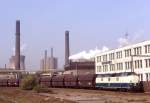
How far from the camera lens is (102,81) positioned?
6738cm

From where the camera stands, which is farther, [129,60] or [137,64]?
[129,60]

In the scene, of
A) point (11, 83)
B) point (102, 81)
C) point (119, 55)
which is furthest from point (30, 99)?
point (11, 83)

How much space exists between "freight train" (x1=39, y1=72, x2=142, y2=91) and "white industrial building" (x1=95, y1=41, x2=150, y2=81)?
10763 mm

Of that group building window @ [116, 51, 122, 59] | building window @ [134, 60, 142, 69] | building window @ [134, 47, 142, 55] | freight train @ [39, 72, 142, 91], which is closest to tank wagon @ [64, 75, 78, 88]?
freight train @ [39, 72, 142, 91]

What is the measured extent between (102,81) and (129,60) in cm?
2283

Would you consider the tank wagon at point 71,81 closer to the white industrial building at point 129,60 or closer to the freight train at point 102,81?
the freight train at point 102,81

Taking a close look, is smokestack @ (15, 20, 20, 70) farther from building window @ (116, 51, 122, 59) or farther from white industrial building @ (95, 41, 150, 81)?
building window @ (116, 51, 122, 59)

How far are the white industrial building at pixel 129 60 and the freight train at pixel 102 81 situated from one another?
10763mm

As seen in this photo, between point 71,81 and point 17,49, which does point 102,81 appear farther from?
point 17,49

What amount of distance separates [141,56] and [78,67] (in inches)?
3266

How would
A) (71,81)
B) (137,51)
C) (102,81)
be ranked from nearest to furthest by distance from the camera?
1. (102,81)
2. (71,81)
3. (137,51)

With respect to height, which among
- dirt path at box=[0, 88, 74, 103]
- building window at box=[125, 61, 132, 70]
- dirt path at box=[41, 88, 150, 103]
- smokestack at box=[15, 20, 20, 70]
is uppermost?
smokestack at box=[15, 20, 20, 70]

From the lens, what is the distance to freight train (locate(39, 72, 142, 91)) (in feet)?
189

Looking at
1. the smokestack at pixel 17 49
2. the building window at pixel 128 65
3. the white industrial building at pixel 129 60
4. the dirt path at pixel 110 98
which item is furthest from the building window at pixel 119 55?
the smokestack at pixel 17 49
